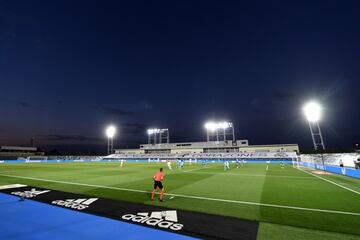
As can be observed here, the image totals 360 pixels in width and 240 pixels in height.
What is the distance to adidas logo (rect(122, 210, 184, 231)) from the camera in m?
7.57

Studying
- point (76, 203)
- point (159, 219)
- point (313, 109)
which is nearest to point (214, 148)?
point (313, 109)

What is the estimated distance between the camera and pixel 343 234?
267 inches

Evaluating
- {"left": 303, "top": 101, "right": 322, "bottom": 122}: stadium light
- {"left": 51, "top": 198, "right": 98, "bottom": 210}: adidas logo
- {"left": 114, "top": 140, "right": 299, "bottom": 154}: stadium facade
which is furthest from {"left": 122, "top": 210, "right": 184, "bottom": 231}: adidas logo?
{"left": 114, "top": 140, "right": 299, "bottom": 154}: stadium facade

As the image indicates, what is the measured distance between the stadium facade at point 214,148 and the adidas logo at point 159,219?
8282 centimetres

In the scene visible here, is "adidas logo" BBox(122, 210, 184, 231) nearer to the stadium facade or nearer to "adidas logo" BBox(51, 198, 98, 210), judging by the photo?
"adidas logo" BBox(51, 198, 98, 210)

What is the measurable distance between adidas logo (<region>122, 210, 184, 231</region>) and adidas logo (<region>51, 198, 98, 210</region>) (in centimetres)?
315

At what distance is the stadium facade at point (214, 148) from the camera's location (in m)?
82.5

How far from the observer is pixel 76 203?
10859 millimetres

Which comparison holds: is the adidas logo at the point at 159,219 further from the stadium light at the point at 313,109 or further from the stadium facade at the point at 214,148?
the stadium facade at the point at 214,148

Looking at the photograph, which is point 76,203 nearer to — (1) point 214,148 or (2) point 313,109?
(2) point 313,109

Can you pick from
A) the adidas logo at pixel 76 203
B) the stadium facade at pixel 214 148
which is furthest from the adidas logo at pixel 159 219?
the stadium facade at pixel 214 148

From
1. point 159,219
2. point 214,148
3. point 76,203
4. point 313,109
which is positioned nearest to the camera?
point 159,219

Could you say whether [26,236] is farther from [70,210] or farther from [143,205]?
[143,205]

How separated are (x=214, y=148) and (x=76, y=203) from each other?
87362 millimetres
